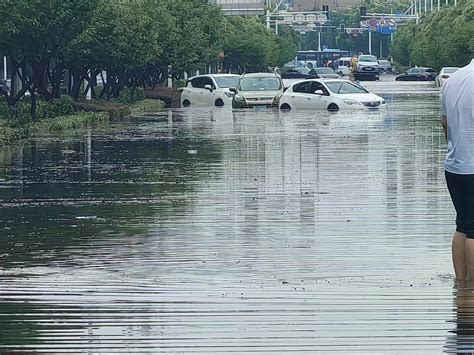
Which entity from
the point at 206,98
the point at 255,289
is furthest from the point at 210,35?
the point at 255,289

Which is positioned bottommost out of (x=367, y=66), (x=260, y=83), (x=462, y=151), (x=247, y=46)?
(x=462, y=151)

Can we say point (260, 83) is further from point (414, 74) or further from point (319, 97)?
point (414, 74)

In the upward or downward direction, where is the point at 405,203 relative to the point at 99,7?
downward

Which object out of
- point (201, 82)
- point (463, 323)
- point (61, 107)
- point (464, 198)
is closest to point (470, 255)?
point (464, 198)

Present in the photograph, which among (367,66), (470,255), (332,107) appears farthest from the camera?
(367,66)

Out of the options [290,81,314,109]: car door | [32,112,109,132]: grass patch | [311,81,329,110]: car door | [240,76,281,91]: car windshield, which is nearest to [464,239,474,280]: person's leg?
[32,112,109,132]: grass patch

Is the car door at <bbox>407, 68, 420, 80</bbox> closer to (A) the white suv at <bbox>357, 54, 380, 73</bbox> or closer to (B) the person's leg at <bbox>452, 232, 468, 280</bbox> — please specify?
(A) the white suv at <bbox>357, 54, 380, 73</bbox>

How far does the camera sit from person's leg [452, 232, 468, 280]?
28.5 feet

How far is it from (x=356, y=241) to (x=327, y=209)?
250cm

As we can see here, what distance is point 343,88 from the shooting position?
40438mm

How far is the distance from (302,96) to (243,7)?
Answer: 73.9 meters

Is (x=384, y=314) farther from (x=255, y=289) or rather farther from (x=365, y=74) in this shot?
(x=365, y=74)

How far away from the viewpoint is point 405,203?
1413 centimetres

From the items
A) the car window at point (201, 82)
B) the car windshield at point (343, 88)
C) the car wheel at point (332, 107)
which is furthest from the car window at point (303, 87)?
the car window at point (201, 82)
